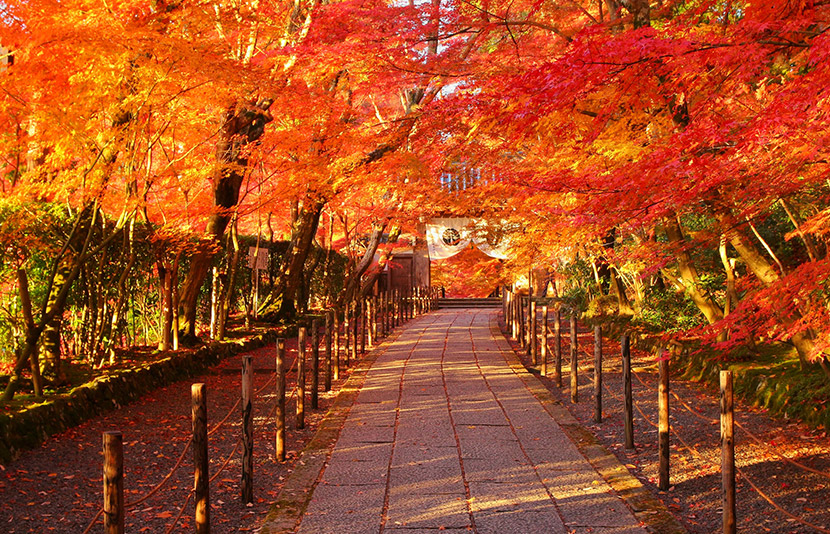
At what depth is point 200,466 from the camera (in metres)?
4.19

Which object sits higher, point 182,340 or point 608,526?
point 182,340

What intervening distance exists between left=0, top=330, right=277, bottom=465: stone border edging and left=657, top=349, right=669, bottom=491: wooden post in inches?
196

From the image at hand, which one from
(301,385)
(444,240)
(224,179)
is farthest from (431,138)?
(444,240)

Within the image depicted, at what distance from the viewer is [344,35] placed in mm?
11172

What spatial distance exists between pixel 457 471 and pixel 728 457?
2.05m

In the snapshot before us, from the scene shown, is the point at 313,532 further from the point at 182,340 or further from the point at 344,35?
the point at 344,35

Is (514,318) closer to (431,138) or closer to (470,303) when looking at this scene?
(431,138)

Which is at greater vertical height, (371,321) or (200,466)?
(371,321)

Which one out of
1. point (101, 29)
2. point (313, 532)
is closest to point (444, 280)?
point (101, 29)

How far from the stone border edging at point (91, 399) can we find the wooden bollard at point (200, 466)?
240 cm

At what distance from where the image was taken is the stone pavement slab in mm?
4449

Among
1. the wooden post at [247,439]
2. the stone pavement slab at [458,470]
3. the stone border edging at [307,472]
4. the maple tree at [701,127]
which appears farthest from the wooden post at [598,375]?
the wooden post at [247,439]

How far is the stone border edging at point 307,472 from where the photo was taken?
14.8 ft

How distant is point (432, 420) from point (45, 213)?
16.0 ft
